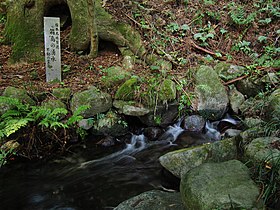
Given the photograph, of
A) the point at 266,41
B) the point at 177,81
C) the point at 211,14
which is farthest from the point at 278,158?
the point at 211,14

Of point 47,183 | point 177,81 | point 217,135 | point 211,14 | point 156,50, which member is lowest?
Answer: point 47,183

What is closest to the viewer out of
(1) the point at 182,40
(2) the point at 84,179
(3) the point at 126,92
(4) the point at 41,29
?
(2) the point at 84,179

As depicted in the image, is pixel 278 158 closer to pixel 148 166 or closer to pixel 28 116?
pixel 148 166

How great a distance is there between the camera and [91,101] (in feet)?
17.7

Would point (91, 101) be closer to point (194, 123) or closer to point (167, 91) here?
point (167, 91)

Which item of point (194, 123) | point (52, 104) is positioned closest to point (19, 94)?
point (52, 104)

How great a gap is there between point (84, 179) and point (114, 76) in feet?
8.04

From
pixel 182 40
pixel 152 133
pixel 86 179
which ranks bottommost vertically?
pixel 86 179

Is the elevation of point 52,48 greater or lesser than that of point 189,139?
greater

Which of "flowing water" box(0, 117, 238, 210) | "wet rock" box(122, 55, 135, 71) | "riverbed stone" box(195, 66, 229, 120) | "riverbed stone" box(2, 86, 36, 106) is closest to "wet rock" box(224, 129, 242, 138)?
"riverbed stone" box(195, 66, 229, 120)

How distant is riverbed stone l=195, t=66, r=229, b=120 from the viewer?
5.99 metres

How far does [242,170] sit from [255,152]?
47 centimetres

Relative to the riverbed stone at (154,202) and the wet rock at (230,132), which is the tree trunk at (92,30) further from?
the riverbed stone at (154,202)

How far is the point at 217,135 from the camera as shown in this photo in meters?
5.82
